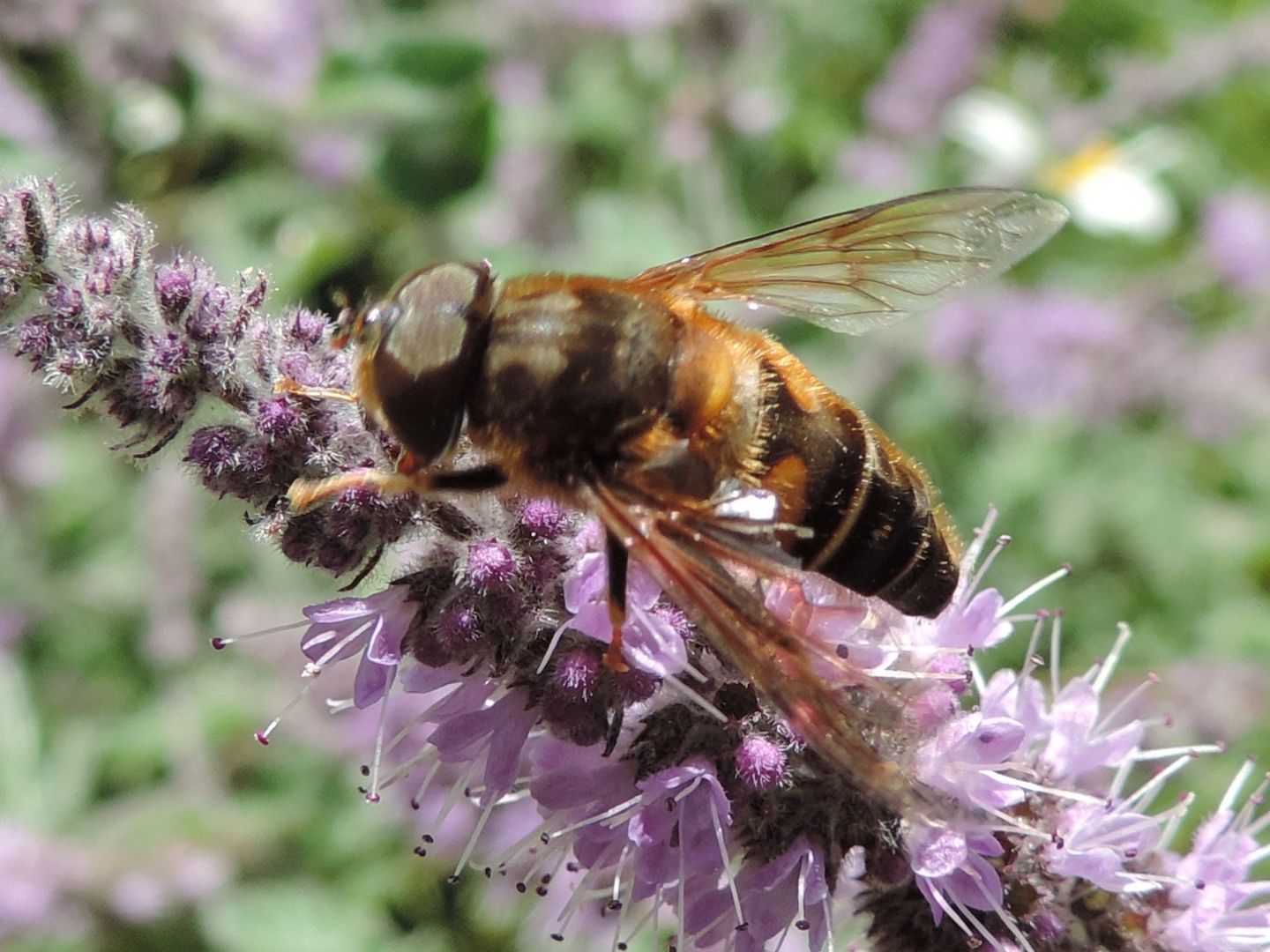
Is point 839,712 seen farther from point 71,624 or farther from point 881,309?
point 71,624

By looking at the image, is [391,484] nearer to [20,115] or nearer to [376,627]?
[376,627]

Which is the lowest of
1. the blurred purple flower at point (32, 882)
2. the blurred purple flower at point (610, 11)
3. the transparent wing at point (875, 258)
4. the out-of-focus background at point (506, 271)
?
the blurred purple flower at point (32, 882)

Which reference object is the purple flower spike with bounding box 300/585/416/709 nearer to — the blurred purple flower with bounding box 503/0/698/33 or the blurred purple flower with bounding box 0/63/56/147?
the blurred purple flower with bounding box 0/63/56/147

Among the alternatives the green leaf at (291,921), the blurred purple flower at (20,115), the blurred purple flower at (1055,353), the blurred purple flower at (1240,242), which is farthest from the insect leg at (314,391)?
the blurred purple flower at (1240,242)

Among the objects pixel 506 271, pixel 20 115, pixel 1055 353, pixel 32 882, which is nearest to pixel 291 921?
pixel 32 882

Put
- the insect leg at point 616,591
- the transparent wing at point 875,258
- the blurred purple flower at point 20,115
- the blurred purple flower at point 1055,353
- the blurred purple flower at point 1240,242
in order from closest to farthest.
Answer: the insect leg at point 616,591 → the transparent wing at point 875,258 → the blurred purple flower at point 20,115 → the blurred purple flower at point 1055,353 → the blurred purple flower at point 1240,242

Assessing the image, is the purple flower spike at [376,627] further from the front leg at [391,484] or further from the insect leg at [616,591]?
the insect leg at [616,591]

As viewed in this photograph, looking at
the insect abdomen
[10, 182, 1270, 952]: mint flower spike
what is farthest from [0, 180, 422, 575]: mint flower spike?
the insect abdomen
